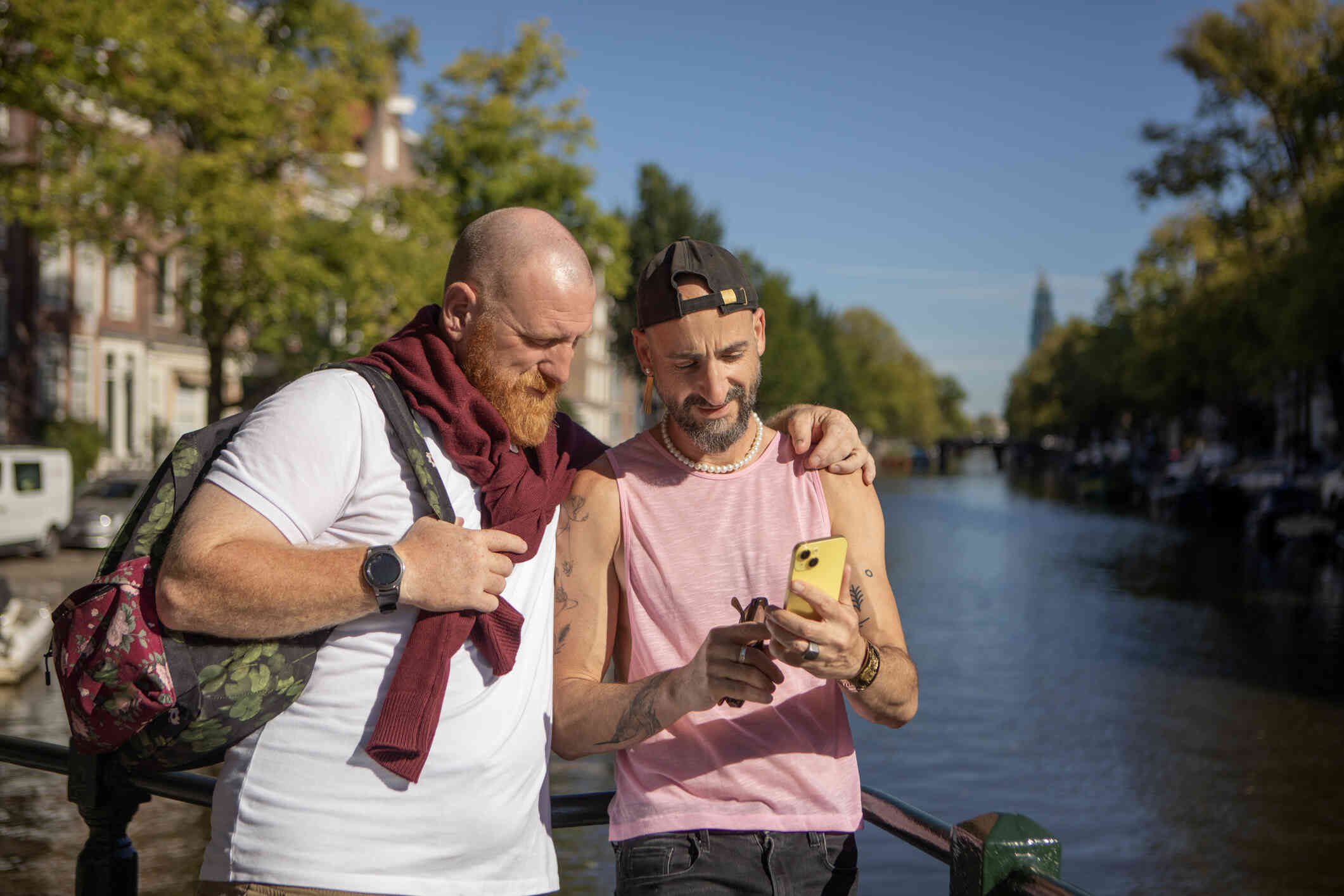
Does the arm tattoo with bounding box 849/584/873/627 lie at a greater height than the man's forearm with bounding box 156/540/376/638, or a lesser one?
lesser

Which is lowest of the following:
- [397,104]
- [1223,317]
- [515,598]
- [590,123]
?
[515,598]

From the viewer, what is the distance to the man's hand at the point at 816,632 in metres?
2.23

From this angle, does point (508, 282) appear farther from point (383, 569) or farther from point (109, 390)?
point (109, 390)

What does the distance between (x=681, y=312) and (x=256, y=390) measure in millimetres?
26676

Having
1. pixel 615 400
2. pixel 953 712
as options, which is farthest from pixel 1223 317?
pixel 615 400

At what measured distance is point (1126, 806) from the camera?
9.94 meters

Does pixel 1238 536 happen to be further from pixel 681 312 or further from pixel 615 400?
pixel 615 400

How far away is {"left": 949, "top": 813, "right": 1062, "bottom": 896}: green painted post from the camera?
2262mm

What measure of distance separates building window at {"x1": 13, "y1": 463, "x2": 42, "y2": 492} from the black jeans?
66.4 ft

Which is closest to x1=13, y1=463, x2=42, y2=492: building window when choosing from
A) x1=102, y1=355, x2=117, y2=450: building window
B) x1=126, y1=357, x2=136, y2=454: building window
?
x1=102, y1=355, x2=117, y2=450: building window

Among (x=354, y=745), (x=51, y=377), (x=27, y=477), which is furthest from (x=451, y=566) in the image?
(x=51, y=377)

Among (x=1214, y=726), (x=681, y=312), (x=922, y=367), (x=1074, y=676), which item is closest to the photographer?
(x=681, y=312)

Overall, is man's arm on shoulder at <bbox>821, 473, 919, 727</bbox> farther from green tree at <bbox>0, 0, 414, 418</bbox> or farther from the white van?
green tree at <bbox>0, 0, 414, 418</bbox>

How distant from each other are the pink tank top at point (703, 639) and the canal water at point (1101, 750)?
6.97 feet
